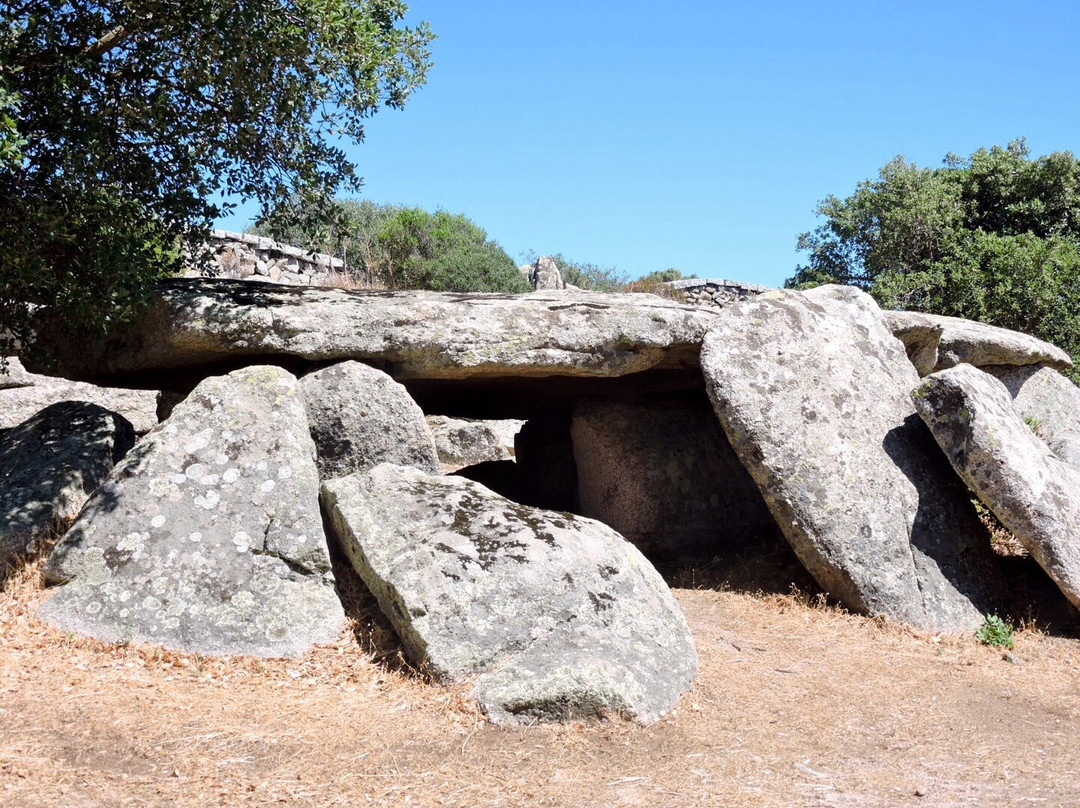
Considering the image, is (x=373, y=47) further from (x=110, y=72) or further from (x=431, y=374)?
(x=431, y=374)

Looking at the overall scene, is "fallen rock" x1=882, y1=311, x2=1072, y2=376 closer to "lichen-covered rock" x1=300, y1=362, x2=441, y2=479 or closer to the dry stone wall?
"lichen-covered rock" x1=300, y1=362, x2=441, y2=479

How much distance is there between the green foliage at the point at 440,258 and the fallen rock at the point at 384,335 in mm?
13618

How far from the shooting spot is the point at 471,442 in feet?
49.8

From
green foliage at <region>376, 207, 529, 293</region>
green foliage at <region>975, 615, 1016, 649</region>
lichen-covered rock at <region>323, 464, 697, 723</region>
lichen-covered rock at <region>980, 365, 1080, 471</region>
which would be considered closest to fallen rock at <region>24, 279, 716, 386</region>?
lichen-covered rock at <region>323, 464, 697, 723</region>

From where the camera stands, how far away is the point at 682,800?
5070 mm

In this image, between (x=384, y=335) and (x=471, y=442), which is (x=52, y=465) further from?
(x=471, y=442)

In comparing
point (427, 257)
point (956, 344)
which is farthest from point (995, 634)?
point (427, 257)

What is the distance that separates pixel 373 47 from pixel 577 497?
4.94 m

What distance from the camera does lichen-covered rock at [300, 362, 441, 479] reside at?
8344mm

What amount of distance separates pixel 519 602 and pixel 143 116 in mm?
4988

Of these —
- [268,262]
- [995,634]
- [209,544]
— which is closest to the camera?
[209,544]

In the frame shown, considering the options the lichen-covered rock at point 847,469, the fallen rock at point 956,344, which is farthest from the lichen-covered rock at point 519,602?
the fallen rock at point 956,344

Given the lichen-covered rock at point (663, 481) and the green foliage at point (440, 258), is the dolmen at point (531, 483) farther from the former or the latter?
the green foliage at point (440, 258)

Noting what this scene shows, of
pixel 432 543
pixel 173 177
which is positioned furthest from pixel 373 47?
pixel 432 543
